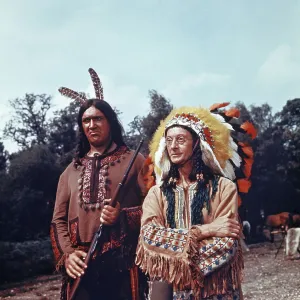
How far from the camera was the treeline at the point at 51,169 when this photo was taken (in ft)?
50.3

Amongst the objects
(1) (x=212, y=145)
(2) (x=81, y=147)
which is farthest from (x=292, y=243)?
(1) (x=212, y=145)

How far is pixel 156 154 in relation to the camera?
316 centimetres

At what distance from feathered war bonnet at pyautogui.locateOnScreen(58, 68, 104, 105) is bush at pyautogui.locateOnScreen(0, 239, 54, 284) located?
10471 mm

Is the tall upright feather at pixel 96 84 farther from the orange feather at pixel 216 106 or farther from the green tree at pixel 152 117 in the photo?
the green tree at pixel 152 117

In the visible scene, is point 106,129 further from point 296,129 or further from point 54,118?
point 296,129

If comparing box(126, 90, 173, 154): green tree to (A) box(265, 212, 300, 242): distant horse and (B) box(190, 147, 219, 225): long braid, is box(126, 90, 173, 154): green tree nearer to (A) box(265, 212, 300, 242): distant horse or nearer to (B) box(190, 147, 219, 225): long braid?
(A) box(265, 212, 300, 242): distant horse

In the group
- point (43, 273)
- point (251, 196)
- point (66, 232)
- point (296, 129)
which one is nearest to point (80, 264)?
point (66, 232)

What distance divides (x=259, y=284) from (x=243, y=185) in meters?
7.91

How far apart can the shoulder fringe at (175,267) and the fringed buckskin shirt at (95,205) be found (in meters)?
0.49

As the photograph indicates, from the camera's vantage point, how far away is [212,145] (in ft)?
10.0

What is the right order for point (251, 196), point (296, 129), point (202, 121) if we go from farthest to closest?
1. point (296, 129)
2. point (251, 196)
3. point (202, 121)

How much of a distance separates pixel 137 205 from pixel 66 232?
0.55 m

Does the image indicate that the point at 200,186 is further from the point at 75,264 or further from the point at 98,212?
the point at 75,264

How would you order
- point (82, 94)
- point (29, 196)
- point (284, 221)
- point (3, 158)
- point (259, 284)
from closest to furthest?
point (82, 94) → point (259, 284) → point (29, 196) → point (284, 221) → point (3, 158)
